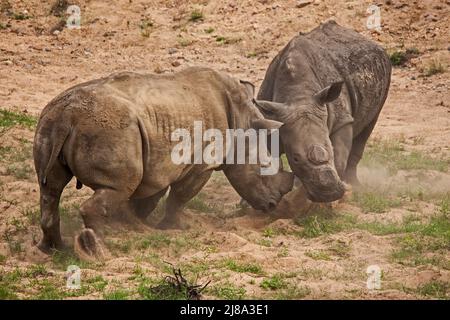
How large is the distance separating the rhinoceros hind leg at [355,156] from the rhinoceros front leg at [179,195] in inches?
106

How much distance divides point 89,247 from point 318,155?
105 inches

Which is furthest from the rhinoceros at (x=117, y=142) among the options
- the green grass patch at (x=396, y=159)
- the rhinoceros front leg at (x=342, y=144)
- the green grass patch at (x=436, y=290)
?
the green grass patch at (x=396, y=159)

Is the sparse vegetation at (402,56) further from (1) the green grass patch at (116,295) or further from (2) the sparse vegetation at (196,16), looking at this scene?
(1) the green grass patch at (116,295)

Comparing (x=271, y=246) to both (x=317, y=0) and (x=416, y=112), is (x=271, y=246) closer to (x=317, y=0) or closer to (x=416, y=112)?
(x=416, y=112)

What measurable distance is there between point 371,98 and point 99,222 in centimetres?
424

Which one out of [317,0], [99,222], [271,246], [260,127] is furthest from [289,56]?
[317,0]

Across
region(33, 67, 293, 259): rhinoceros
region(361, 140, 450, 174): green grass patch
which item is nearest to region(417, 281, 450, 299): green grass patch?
region(33, 67, 293, 259): rhinoceros

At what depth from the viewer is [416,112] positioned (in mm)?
14984

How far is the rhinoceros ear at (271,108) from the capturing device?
32.9 ft

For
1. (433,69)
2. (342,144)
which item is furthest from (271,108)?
(433,69)

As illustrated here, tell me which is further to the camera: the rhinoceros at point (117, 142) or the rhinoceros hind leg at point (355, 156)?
the rhinoceros hind leg at point (355, 156)

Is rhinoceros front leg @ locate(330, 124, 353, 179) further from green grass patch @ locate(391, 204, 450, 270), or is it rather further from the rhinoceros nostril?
green grass patch @ locate(391, 204, 450, 270)

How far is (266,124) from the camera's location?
9617 mm

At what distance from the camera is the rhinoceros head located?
384 inches
